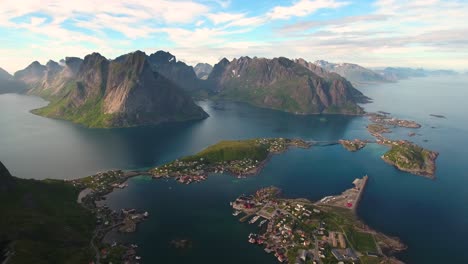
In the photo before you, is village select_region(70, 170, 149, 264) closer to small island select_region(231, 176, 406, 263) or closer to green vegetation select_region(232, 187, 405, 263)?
small island select_region(231, 176, 406, 263)

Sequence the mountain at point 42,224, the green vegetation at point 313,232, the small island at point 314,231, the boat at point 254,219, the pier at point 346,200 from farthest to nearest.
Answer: the pier at point 346,200, the boat at point 254,219, the green vegetation at point 313,232, the small island at point 314,231, the mountain at point 42,224

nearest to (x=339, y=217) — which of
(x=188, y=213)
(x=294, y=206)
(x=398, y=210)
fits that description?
(x=294, y=206)

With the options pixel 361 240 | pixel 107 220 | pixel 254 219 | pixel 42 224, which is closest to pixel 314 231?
pixel 361 240

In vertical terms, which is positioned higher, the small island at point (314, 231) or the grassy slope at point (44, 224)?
the grassy slope at point (44, 224)

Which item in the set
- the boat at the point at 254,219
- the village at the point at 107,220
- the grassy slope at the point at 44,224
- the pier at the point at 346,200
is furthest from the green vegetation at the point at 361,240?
the grassy slope at the point at 44,224

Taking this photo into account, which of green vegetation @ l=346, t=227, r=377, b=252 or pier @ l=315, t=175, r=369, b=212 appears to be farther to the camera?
pier @ l=315, t=175, r=369, b=212

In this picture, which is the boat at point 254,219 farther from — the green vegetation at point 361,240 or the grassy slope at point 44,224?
the grassy slope at point 44,224

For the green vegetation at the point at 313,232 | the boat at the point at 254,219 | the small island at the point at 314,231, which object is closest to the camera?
the small island at the point at 314,231

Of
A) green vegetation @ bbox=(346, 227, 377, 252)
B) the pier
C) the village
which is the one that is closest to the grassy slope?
the village
